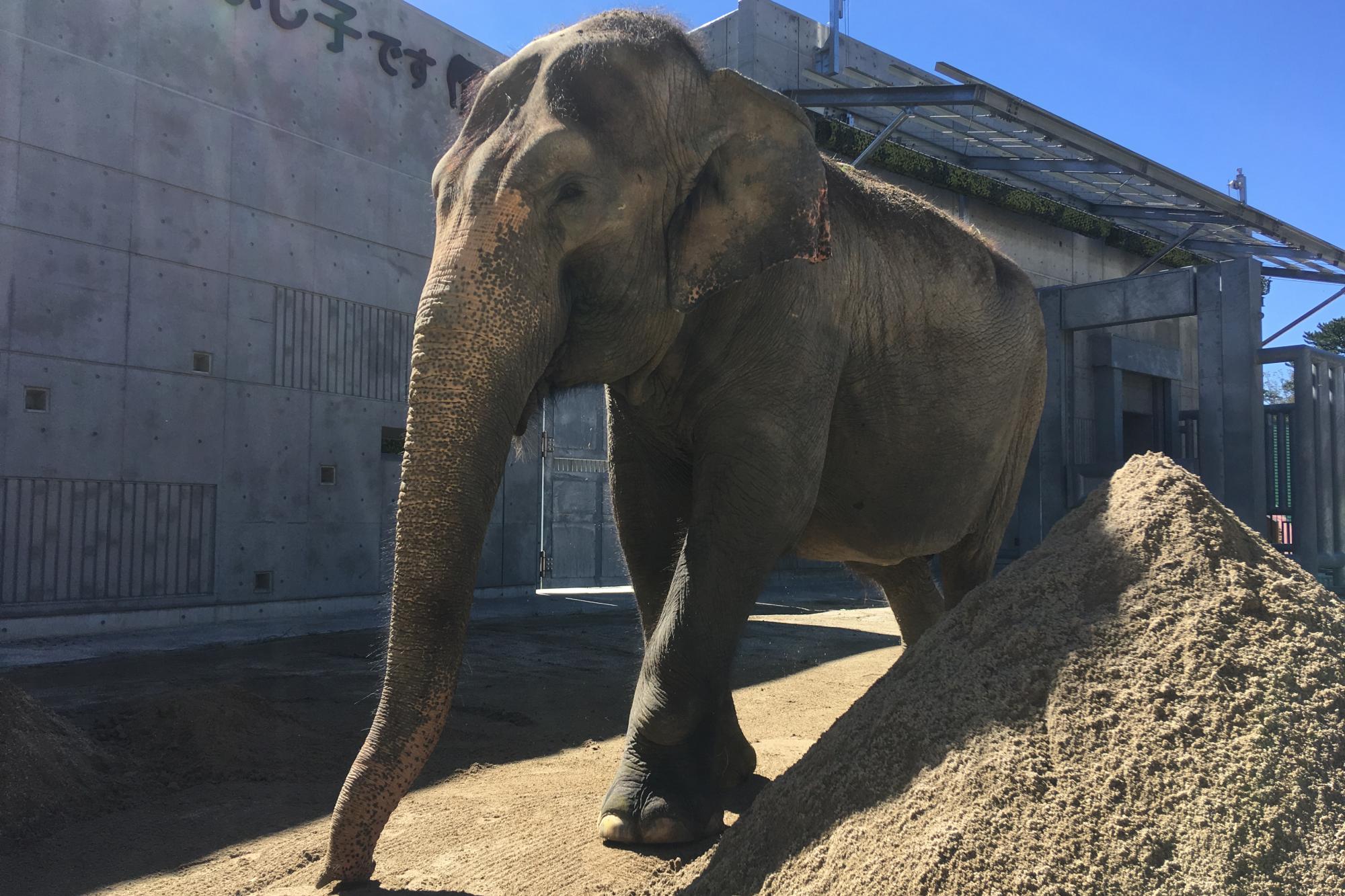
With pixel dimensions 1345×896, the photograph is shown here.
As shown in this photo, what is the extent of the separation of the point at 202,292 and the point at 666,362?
25.6 feet

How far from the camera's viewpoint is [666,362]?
3.44 metres

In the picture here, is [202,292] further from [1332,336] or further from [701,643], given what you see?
[1332,336]

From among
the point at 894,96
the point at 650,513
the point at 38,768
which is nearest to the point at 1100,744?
the point at 650,513

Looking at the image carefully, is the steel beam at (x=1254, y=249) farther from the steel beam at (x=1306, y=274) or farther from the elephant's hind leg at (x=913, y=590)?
the elephant's hind leg at (x=913, y=590)

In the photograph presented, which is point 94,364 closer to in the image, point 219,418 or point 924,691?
point 219,418

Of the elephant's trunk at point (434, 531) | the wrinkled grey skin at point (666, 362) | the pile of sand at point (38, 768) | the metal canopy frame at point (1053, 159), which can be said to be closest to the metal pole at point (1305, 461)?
the metal canopy frame at point (1053, 159)

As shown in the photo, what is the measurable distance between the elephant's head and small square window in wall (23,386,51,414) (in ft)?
23.2

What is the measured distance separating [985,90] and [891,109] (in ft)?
16.2

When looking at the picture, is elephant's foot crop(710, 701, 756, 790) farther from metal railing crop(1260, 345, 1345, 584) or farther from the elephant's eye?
metal railing crop(1260, 345, 1345, 584)

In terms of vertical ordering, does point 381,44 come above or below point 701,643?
above

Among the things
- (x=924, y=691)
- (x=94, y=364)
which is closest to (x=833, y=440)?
(x=924, y=691)

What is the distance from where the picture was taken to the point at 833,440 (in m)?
4.08

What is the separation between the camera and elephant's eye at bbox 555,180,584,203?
2797mm

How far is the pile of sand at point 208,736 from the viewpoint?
3975mm
